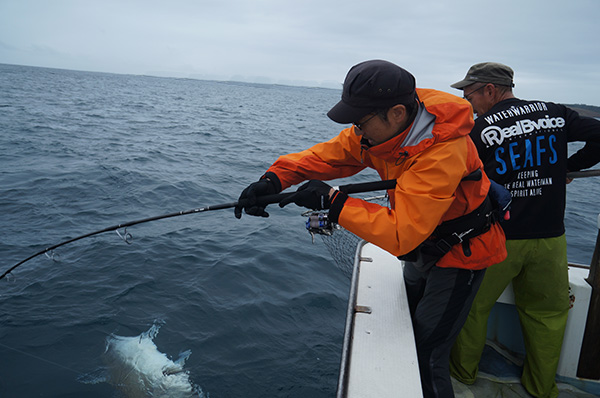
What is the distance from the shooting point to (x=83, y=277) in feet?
18.6

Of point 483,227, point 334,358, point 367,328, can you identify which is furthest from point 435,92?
point 334,358

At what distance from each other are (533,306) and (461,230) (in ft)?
4.14

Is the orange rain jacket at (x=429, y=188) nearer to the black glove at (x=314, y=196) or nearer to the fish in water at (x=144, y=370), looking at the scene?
the black glove at (x=314, y=196)

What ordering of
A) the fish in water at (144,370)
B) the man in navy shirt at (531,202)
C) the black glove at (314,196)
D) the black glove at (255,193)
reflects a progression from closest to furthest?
the black glove at (314,196) < the black glove at (255,193) < the man in navy shirt at (531,202) < the fish in water at (144,370)

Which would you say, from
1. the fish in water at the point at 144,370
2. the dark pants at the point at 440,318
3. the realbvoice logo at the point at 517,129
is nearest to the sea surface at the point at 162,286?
the fish in water at the point at 144,370

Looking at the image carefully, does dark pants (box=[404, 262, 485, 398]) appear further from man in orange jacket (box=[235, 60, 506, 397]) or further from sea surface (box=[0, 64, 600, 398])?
sea surface (box=[0, 64, 600, 398])

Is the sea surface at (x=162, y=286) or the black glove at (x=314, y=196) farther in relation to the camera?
the sea surface at (x=162, y=286)

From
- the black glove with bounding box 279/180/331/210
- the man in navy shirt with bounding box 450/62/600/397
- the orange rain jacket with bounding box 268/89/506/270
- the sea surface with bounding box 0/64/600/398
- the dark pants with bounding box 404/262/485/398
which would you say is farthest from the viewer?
the sea surface with bounding box 0/64/600/398

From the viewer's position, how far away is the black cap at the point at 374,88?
1.96 m

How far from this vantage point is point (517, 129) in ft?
8.93

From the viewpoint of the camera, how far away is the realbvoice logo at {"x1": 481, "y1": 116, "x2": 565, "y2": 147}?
8.93ft

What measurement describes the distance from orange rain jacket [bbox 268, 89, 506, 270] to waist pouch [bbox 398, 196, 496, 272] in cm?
4

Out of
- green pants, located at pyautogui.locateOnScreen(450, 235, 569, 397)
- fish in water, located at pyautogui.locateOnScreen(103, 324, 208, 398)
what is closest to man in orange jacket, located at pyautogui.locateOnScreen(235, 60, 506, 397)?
green pants, located at pyautogui.locateOnScreen(450, 235, 569, 397)

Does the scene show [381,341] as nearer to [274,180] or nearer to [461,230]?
[461,230]
